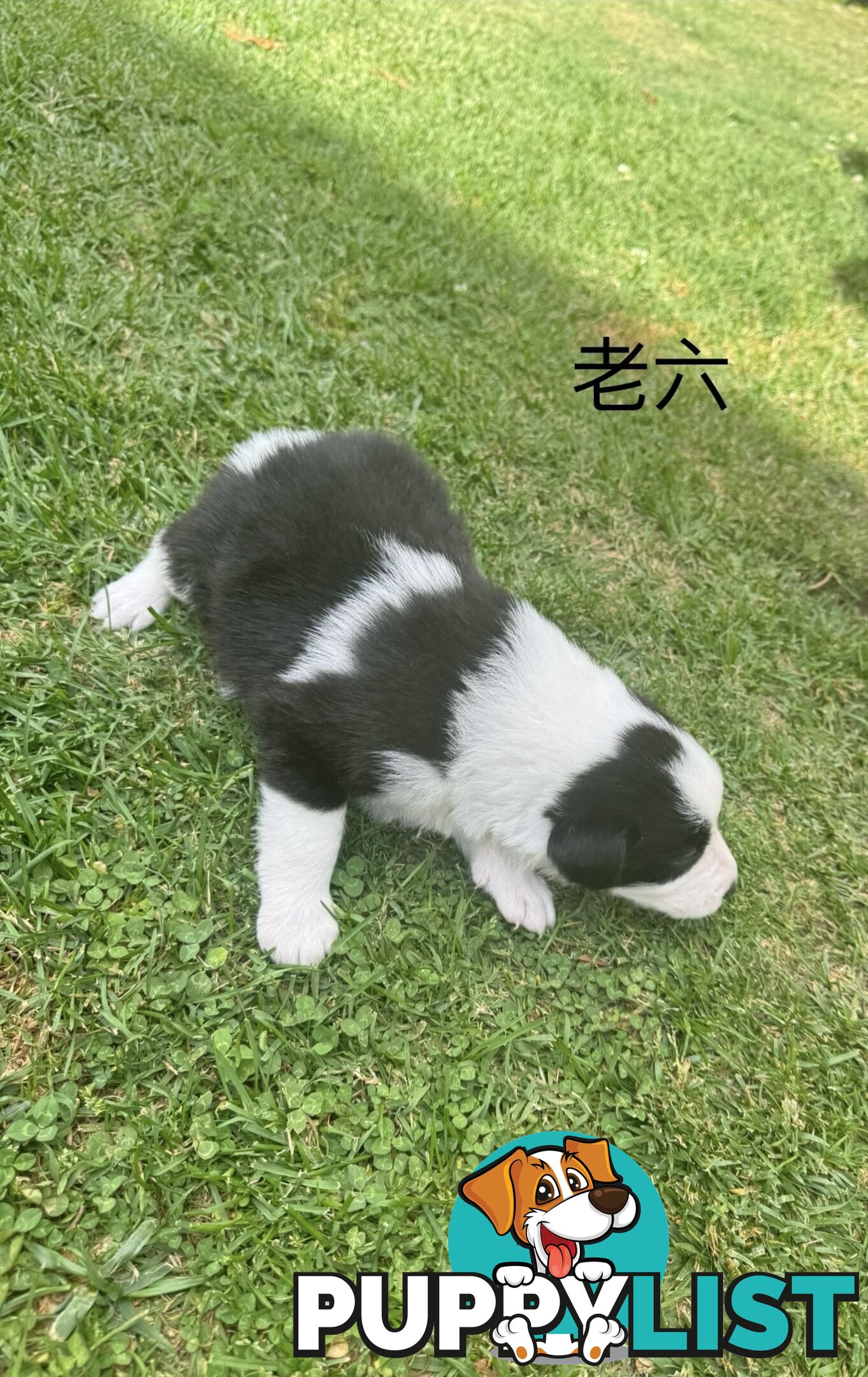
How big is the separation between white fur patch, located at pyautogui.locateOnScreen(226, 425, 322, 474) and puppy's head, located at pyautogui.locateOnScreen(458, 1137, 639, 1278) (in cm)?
214

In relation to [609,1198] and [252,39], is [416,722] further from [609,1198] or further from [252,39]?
[252,39]

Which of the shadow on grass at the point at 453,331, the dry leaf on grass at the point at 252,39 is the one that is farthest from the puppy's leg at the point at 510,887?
the dry leaf on grass at the point at 252,39

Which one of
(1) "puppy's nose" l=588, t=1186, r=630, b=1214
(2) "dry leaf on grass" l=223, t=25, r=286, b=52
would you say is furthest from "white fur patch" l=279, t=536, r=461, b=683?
(2) "dry leaf on grass" l=223, t=25, r=286, b=52

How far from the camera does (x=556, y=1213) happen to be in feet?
7.15

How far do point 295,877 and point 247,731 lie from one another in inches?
21.7

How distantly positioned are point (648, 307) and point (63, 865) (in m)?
4.81

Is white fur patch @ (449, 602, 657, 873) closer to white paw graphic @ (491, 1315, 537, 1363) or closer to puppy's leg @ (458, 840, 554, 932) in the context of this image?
puppy's leg @ (458, 840, 554, 932)

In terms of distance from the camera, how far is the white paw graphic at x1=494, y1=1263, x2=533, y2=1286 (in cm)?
209

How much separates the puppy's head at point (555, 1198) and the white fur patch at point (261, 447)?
84.1 inches

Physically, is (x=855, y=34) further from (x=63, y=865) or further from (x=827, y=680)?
(x=63, y=865)

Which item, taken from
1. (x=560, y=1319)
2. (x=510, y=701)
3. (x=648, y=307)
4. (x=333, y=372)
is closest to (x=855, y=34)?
(x=648, y=307)

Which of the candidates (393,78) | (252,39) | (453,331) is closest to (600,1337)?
(453,331)

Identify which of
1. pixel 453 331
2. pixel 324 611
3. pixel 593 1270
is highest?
pixel 324 611

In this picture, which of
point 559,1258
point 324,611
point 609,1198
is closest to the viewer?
point 559,1258
